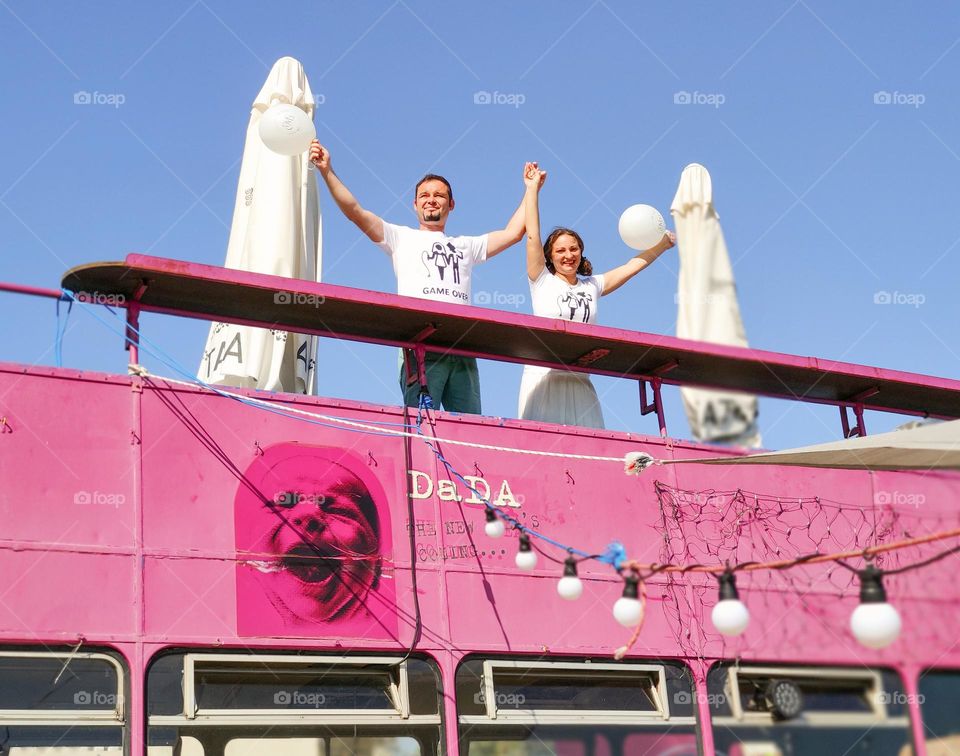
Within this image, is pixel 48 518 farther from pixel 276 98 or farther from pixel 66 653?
pixel 276 98

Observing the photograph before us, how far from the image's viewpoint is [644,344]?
8.11 m

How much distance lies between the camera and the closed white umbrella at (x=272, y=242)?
26.5 feet

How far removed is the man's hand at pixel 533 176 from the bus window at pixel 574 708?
10.9 feet

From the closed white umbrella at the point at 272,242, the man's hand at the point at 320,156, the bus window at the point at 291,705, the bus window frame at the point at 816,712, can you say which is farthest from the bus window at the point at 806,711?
the man's hand at the point at 320,156

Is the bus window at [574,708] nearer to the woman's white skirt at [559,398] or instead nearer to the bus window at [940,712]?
the bus window at [940,712]

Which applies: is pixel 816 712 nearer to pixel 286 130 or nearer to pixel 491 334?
pixel 491 334

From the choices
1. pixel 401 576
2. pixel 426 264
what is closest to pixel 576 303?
pixel 426 264

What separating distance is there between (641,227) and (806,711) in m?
3.63

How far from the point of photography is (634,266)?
902cm

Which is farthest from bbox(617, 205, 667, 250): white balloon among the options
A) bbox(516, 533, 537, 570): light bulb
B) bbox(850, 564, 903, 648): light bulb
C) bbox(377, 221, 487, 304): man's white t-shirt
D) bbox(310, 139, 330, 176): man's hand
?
bbox(850, 564, 903, 648): light bulb

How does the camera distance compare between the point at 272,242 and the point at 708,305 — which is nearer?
the point at 272,242

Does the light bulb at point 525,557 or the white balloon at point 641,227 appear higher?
the white balloon at point 641,227

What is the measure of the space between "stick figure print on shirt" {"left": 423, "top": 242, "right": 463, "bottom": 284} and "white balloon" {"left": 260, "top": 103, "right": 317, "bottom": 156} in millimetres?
1115

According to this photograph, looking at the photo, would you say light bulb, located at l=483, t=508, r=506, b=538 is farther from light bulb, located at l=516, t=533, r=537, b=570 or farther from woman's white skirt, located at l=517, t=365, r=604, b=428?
woman's white skirt, located at l=517, t=365, r=604, b=428
